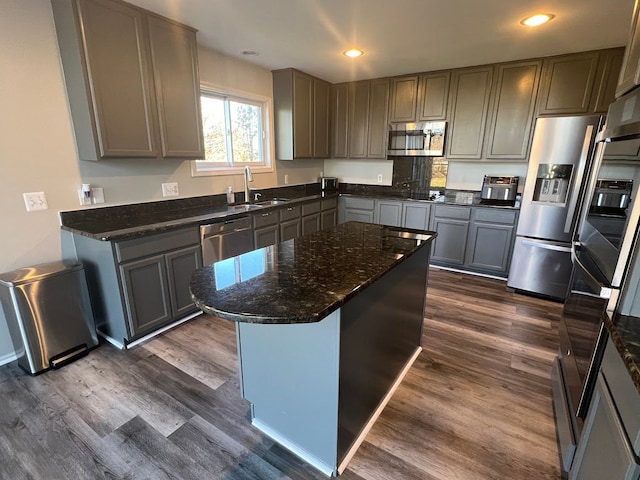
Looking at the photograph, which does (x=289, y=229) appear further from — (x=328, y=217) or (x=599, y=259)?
(x=599, y=259)

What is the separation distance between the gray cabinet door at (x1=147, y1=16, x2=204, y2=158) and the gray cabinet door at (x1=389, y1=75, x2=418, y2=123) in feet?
8.31

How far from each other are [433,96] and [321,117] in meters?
1.50

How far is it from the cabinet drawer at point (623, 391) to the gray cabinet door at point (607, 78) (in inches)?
A: 121

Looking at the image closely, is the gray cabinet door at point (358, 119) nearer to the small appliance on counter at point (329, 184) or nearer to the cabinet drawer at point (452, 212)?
the small appliance on counter at point (329, 184)

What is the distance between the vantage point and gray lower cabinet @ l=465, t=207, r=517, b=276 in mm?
3578

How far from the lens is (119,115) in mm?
2295

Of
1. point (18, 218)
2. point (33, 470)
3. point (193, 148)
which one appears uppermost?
point (193, 148)

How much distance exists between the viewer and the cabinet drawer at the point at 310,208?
4.08 meters

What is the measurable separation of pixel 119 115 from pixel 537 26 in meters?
3.31

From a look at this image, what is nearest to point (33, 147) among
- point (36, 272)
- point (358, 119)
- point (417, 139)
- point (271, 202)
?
point (36, 272)

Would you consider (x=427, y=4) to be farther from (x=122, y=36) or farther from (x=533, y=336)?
(x=533, y=336)

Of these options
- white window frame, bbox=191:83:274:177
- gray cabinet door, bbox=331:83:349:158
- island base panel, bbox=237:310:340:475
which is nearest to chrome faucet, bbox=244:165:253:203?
white window frame, bbox=191:83:274:177

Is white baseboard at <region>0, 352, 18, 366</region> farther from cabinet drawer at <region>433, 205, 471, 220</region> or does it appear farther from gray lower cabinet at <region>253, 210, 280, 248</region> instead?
cabinet drawer at <region>433, 205, 471, 220</region>

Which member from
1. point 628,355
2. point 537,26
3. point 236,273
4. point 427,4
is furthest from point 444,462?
point 537,26
